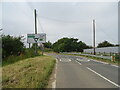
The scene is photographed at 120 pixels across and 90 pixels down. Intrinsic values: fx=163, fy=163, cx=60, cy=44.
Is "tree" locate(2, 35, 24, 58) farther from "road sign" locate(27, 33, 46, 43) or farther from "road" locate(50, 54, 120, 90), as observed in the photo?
"road" locate(50, 54, 120, 90)

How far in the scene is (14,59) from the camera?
25469 millimetres

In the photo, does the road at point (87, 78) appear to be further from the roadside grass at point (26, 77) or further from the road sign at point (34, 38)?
the road sign at point (34, 38)

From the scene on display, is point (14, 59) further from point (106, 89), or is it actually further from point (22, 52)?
point (106, 89)

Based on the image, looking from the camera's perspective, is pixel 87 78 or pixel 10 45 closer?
pixel 87 78

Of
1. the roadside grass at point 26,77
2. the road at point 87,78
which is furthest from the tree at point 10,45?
the road at point 87,78

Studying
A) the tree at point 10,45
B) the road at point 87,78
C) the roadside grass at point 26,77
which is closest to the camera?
the roadside grass at point 26,77

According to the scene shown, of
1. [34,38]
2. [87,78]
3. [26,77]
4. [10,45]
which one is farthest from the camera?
[34,38]

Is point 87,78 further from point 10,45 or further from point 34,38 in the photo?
point 34,38

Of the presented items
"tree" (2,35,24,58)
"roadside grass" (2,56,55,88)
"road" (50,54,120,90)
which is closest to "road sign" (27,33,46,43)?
"tree" (2,35,24,58)

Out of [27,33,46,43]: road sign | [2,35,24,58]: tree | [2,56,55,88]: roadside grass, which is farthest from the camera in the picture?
[27,33,46,43]: road sign

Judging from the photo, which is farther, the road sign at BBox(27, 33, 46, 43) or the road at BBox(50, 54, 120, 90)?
the road sign at BBox(27, 33, 46, 43)

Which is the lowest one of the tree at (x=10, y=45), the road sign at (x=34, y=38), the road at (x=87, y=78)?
the road at (x=87, y=78)

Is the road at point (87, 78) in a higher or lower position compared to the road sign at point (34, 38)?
lower

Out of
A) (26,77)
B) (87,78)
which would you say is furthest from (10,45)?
(87,78)
